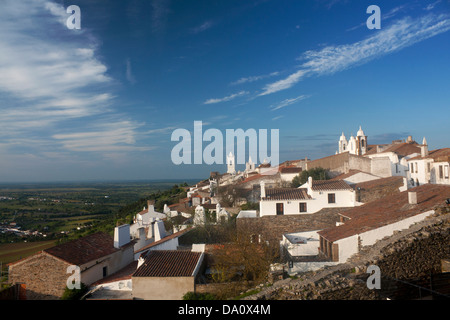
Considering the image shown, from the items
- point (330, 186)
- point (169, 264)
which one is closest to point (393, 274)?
point (169, 264)

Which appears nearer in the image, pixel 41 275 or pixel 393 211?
pixel 393 211

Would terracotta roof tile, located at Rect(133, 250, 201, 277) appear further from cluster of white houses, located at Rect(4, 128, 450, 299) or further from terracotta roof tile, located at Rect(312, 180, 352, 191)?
terracotta roof tile, located at Rect(312, 180, 352, 191)

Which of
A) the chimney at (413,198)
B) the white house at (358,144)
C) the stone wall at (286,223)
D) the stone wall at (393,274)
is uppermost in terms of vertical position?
the white house at (358,144)

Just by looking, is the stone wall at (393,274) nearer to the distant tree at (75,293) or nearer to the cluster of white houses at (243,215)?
the cluster of white houses at (243,215)

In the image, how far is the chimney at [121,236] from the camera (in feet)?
51.4

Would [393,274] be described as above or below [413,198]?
below

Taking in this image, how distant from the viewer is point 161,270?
11438mm

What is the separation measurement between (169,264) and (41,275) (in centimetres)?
577

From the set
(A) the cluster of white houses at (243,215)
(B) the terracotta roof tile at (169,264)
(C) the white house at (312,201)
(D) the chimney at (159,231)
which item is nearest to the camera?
(A) the cluster of white houses at (243,215)

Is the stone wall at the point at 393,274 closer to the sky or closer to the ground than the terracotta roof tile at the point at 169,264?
closer to the sky

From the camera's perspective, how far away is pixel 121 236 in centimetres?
1600

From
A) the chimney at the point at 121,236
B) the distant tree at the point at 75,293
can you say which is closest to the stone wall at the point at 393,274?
the distant tree at the point at 75,293

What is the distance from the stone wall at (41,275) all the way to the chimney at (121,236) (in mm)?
3264

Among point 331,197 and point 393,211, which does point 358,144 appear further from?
point 393,211
